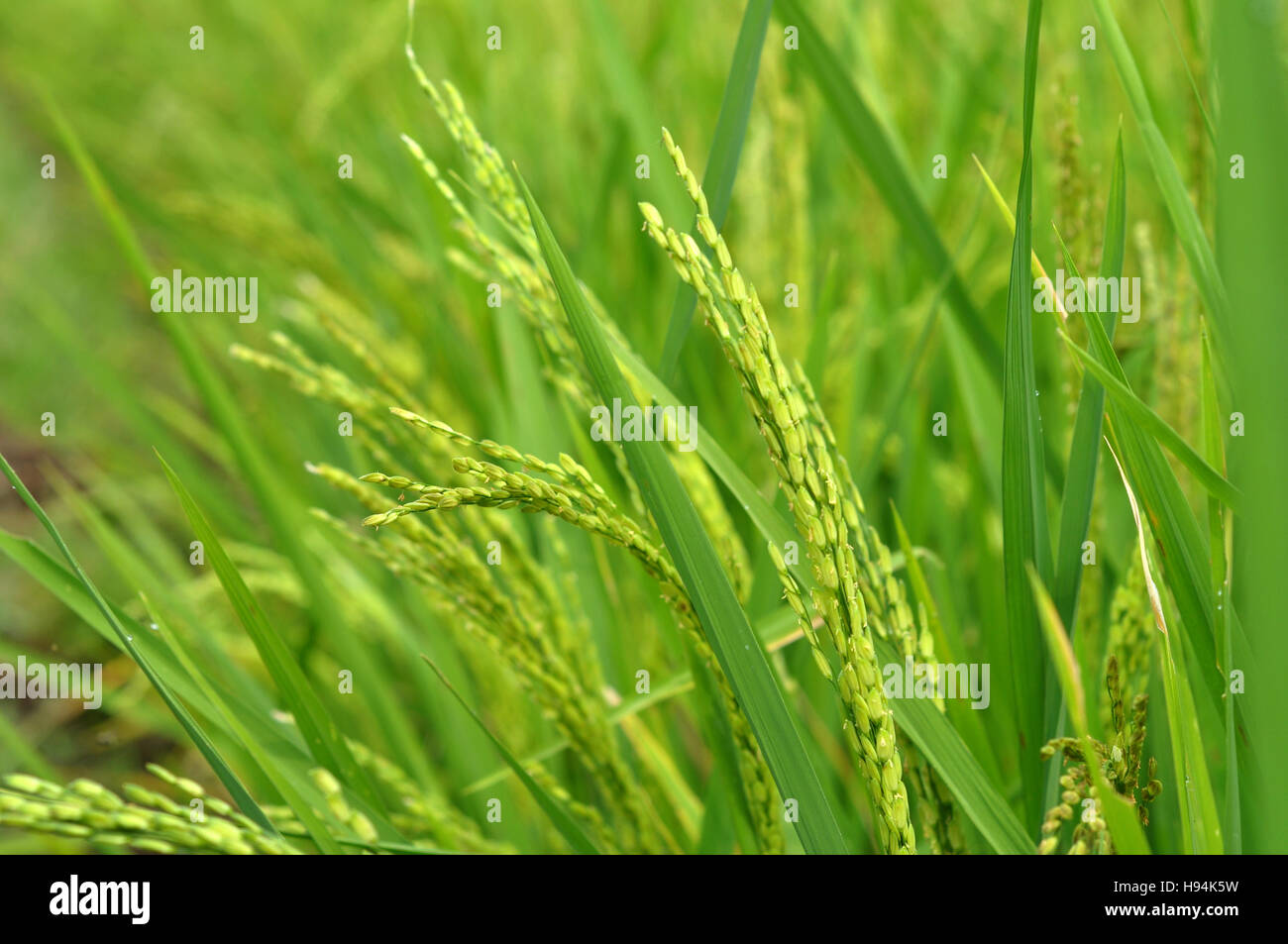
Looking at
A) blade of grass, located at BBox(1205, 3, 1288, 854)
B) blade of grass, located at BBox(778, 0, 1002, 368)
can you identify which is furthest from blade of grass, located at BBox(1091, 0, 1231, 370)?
blade of grass, located at BBox(778, 0, 1002, 368)

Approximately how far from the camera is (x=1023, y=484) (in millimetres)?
535

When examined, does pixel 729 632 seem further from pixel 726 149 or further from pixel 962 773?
pixel 726 149

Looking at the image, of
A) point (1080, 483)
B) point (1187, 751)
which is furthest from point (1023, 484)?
point (1187, 751)

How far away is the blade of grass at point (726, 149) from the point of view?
621 millimetres

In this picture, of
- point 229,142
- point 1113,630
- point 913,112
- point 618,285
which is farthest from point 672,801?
point 229,142

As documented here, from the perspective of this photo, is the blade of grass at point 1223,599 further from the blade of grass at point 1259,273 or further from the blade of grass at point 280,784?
the blade of grass at point 280,784

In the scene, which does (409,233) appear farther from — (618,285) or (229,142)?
(229,142)

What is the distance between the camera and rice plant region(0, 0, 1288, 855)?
1.50 feet

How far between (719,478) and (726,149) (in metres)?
0.25

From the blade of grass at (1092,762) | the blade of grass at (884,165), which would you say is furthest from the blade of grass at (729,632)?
the blade of grass at (884,165)

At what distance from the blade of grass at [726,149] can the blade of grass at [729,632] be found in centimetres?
15

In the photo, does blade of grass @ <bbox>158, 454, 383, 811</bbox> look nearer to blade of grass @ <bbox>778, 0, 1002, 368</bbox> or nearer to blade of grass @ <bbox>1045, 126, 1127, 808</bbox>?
blade of grass @ <bbox>1045, 126, 1127, 808</bbox>

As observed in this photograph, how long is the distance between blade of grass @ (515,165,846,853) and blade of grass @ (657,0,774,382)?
153 millimetres
